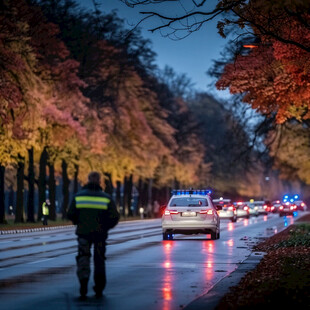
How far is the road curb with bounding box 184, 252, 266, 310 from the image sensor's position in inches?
520

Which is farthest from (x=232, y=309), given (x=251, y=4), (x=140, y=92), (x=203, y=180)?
(x=203, y=180)

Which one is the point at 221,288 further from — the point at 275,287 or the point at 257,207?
the point at 257,207

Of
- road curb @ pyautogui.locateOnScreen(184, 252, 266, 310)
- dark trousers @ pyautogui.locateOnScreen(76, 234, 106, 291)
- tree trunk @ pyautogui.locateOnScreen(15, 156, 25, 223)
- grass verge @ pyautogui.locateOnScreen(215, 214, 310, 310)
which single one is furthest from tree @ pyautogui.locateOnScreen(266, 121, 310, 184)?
dark trousers @ pyautogui.locateOnScreen(76, 234, 106, 291)

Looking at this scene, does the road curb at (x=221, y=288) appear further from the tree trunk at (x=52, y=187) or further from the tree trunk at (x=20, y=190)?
the tree trunk at (x=52, y=187)

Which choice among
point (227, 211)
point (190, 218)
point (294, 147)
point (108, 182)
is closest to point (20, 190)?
point (227, 211)

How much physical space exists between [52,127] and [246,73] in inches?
1047

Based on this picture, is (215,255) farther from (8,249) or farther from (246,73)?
(246,73)

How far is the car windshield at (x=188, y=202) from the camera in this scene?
35625 millimetres

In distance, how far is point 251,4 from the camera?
18922mm

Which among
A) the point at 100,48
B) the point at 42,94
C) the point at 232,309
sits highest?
the point at 100,48

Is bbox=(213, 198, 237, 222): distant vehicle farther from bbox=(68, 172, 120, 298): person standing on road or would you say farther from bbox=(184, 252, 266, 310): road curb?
bbox=(68, 172, 120, 298): person standing on road

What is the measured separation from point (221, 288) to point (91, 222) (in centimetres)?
274

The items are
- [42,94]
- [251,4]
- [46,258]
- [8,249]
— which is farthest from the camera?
[42,94]

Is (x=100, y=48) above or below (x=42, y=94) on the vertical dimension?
above
